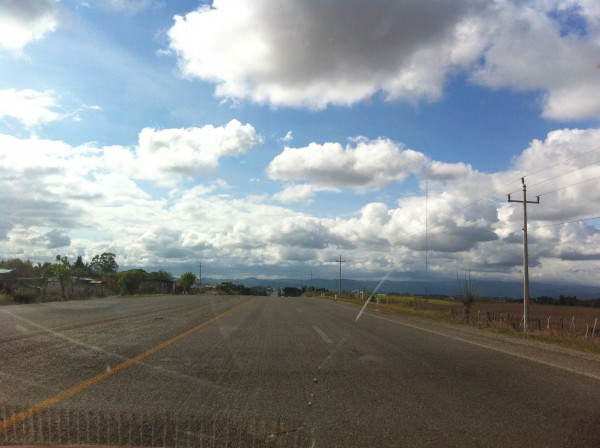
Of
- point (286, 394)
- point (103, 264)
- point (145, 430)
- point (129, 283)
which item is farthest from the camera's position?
point (103, 264)

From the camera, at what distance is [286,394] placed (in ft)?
24.0

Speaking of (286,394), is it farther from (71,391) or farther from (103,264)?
(103,264)

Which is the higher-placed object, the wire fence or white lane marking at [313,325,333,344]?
the wire fence

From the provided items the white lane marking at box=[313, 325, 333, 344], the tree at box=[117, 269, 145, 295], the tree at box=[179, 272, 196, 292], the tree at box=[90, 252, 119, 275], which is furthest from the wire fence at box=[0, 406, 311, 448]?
the tree at box=[90, 252, 119, 275]

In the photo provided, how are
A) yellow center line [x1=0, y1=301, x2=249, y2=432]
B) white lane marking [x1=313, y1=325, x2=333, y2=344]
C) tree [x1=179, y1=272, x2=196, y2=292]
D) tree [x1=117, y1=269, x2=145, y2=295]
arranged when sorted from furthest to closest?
tree [x1=179, y1=272, x2=196, y2=292], tree [x1=117, y1=269, x2=145, y2=295], white lane marking [x1=313, y1=325, x2=333, y2=344], yellow center line [x1=0, y1=301, x2=249, y2=432]

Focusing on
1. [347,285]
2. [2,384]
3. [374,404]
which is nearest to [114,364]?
[2,384]

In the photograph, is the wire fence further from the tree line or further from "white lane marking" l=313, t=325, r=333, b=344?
the tree line

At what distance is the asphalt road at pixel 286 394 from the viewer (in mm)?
5449

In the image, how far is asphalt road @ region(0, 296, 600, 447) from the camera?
545cm

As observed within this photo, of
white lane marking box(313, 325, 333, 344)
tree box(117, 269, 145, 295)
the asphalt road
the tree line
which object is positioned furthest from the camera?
tree box(117, 269, 145, 295)

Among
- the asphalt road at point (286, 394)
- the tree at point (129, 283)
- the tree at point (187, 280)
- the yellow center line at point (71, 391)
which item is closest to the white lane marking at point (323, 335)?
the asphalt road at point (286, 394)

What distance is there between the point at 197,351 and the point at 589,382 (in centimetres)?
756

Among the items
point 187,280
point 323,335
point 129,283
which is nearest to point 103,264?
point 187,280

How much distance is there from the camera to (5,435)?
5117mm
